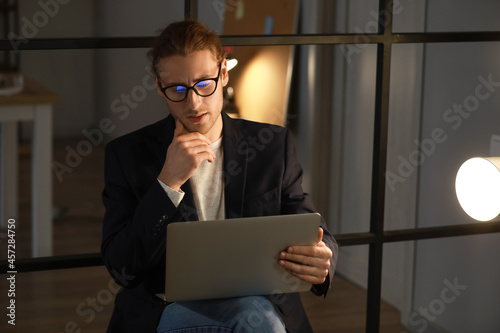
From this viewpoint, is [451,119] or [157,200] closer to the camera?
[157,200]

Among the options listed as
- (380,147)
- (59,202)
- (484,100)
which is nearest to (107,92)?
(59,202)

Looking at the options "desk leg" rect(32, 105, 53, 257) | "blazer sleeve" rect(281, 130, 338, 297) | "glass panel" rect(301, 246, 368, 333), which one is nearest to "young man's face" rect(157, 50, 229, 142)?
"blazer sleeve" rect(281, 130, 338, 297)

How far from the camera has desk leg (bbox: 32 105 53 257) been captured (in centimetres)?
401

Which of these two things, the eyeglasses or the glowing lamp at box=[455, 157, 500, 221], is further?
the glowing lamp at box=[455, 157, 500, 221]

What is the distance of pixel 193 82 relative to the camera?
5.81 feet

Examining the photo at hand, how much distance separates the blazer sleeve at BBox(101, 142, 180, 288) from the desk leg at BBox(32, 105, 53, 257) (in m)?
2.33

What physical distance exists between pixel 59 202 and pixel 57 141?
2080mm

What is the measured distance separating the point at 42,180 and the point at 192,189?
8.20 feet

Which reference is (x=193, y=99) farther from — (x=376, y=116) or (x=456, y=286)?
(x=456, y=286)

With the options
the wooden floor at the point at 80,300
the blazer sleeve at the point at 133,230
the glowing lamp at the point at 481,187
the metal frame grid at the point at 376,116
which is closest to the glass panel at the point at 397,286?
the wooden floor at the point at 80,300

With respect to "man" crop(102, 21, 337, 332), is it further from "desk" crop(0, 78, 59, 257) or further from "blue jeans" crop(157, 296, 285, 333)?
"desk" crop(0, 78, 59, 257)

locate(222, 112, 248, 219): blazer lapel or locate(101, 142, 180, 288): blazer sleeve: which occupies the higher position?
locate(222, 112, 248, 219): blazer lapel

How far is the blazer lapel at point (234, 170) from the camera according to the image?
188 cm

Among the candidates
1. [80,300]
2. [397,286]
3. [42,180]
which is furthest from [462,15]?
[42,180]
